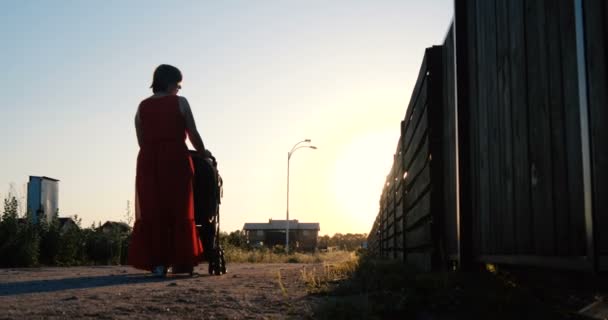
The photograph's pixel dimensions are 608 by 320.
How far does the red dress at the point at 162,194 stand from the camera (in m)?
7.00

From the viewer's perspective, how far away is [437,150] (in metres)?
6.50

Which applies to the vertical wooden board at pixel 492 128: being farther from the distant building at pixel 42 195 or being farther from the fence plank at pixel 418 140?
the distant building at pixel 42 195

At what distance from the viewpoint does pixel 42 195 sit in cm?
1747

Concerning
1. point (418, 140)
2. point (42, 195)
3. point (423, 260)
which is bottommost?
point (423, 260)

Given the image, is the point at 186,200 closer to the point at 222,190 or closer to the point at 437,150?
the point at 222,190

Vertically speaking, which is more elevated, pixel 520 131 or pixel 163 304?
pixel 520 131

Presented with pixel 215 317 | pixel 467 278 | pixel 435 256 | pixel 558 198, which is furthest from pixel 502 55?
pixel 435 256

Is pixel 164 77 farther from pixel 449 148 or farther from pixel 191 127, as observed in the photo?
pixel 449 148

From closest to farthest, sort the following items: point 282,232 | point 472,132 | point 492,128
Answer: point 492,128 < point 472,132 < point 282,232

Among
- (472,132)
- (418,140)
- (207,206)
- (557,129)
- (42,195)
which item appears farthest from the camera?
(42,195)

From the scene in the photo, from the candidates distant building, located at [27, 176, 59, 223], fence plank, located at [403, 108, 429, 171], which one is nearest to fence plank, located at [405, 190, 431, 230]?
fence plank, located at [403, 108, 429, 171]

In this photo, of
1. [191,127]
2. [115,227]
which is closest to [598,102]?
[191,127]

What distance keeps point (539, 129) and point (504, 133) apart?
2.41 ft

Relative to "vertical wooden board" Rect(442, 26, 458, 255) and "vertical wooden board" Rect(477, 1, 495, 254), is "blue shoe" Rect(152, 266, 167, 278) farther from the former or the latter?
"vertical wooden board" Rect(477, 1, 495, 254)
